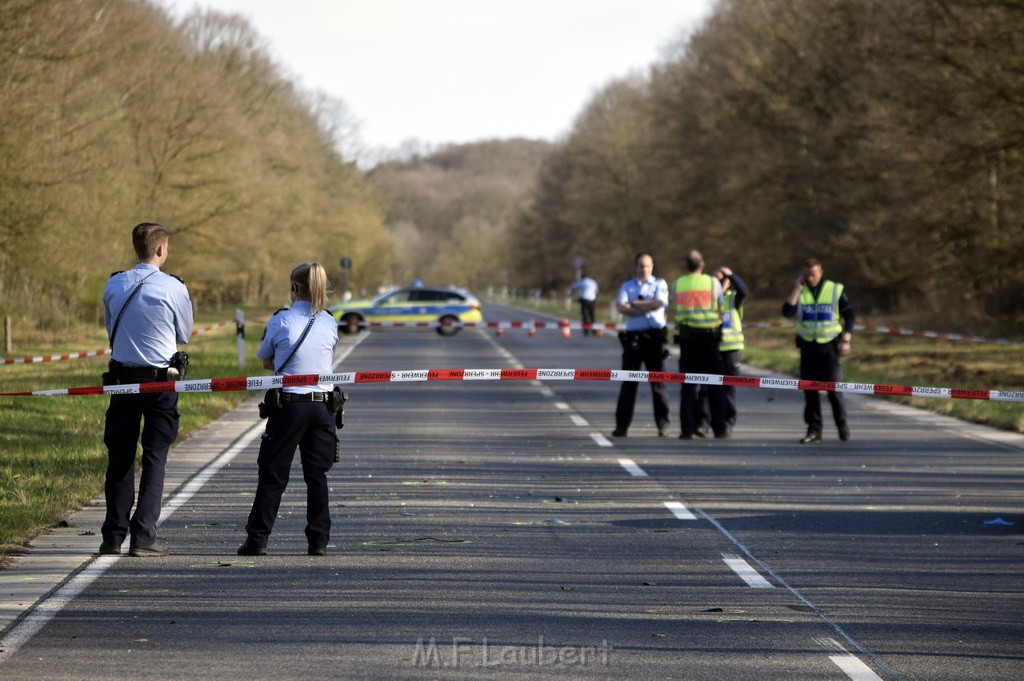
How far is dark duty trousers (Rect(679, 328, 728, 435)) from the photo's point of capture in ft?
51.6

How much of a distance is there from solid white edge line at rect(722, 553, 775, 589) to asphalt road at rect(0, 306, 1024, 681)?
0.09 ft

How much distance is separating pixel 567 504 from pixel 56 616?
4506 mm

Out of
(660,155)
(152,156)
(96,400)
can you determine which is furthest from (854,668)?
(660,155)

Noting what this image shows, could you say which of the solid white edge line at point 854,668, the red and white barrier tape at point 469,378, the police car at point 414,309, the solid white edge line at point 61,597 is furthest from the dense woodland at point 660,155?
the solid white edge line at point 854,668

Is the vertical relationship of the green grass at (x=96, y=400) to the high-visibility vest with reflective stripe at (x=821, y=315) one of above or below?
below

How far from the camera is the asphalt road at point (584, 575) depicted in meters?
6.27

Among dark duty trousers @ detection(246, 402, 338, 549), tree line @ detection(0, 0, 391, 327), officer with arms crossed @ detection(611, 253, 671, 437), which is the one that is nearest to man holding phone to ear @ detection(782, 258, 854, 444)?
officer with arms crossed @ detection(611, 253, 671, 437)

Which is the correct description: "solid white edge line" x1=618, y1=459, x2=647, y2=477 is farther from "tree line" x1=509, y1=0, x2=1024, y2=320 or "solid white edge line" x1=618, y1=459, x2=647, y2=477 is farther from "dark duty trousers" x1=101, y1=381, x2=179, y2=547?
"tree line" x1=509, y1=0, x2=1024, y2=320

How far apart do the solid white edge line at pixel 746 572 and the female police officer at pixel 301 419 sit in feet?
7.36

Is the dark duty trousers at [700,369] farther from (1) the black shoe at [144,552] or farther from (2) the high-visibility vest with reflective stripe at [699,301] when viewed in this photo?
(1) the black shoe at [144,552]

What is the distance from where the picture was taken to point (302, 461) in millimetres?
8695

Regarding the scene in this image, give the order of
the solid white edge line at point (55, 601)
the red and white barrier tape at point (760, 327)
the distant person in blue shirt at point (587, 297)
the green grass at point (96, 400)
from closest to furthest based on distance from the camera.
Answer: the solid white edge line at point (55, 601), the green grass at point (96, 400), the red and white barrier tape at point (760, 327), the distant person in blue shirt at point (587, 297)

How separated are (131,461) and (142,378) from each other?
49 cm

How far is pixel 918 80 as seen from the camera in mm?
32000
